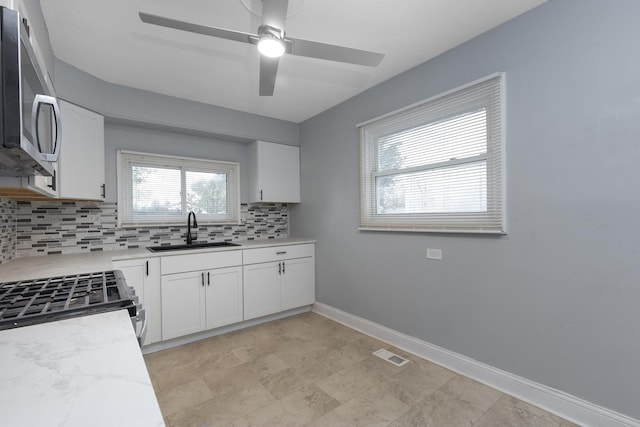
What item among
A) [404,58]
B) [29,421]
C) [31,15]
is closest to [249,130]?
[404,58]

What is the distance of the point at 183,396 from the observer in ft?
6.65

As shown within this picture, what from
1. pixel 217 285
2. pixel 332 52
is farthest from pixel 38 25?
pixel 217 285

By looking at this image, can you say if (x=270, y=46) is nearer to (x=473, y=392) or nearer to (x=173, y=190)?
(x=173, y=190)

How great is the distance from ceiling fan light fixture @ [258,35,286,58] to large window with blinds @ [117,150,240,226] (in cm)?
214

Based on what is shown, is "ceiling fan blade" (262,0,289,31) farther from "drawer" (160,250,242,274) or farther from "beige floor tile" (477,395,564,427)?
"beige floor tile" (477,395,564,427)

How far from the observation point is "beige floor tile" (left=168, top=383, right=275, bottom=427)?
1774mm

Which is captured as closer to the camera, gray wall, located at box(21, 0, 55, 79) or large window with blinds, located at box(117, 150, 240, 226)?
gray wall, located at box(21, 0, 55, 79)

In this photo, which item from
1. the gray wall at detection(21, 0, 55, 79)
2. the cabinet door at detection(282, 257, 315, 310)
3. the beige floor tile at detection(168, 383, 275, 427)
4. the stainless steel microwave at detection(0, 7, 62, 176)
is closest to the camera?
the stainless steel microwave at detection(0, 7, 62, 176)

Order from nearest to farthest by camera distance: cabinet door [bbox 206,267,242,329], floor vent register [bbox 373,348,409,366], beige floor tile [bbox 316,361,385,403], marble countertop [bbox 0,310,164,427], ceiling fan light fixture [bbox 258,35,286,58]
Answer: marble countertop [bbox 0,310,164,427] < ceiling fan light fixture [bbox 258,35,286,58] < beige floor tile [bbox 316,361,385,403] < floor vent register [bbox 373,348,409,366] < cabinet door [bbox 206,267,242,329]

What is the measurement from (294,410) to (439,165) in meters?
2.05

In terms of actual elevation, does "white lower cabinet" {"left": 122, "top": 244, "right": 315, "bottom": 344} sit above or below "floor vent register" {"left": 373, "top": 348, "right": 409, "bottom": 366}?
above

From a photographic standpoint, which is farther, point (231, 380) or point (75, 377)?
point (231, 380)

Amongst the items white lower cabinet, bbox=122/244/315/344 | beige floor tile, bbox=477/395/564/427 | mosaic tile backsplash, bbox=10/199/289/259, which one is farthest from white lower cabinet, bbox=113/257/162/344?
beige floor tile, bbox=477/395/564/427

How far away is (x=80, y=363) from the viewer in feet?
2.35
